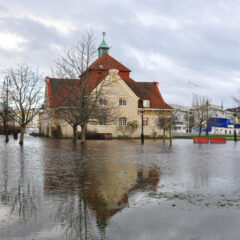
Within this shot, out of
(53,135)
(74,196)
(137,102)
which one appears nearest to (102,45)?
(137,102)

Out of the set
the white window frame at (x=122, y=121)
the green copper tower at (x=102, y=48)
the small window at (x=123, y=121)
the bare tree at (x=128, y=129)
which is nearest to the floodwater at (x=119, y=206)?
the bare tree at (x=128, y=129)

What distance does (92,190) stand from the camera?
9469 millimetres

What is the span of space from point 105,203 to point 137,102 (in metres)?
48.3

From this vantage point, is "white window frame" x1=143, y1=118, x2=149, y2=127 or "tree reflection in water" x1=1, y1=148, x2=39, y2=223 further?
"white window frame" x1=143, y1=118, x2=149, y2=127

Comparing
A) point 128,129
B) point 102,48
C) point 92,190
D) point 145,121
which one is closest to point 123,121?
point 128,129

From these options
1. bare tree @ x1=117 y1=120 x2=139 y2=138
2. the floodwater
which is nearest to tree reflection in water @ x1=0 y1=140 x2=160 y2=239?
the floodwater

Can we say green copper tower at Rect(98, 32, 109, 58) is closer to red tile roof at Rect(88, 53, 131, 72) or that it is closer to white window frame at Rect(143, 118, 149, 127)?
red tile roof at Rect(88, 53, 131, 72)

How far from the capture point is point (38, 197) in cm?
852

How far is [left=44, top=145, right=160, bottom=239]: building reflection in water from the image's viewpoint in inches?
243

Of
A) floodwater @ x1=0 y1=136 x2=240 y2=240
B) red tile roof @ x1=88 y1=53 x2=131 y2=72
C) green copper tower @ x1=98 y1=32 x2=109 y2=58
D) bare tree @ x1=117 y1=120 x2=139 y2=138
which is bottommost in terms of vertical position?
floodwater @ x1=0 y1=136 x2=240 y2=240

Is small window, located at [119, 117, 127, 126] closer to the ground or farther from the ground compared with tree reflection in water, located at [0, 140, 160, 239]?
farther from the ground

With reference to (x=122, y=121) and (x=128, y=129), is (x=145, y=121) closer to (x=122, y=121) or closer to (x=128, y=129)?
(x=128, y=129)

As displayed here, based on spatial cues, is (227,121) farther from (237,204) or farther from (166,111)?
(237,204)

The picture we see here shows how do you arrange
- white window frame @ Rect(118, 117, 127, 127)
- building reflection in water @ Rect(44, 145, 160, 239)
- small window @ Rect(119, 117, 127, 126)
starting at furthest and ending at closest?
small window @ Rect(119, 117, 127, 126) → white window frame @ Rect(118, 117, 127, 127) → building reflection in water @ Rect(44, 145, 160, 239)
